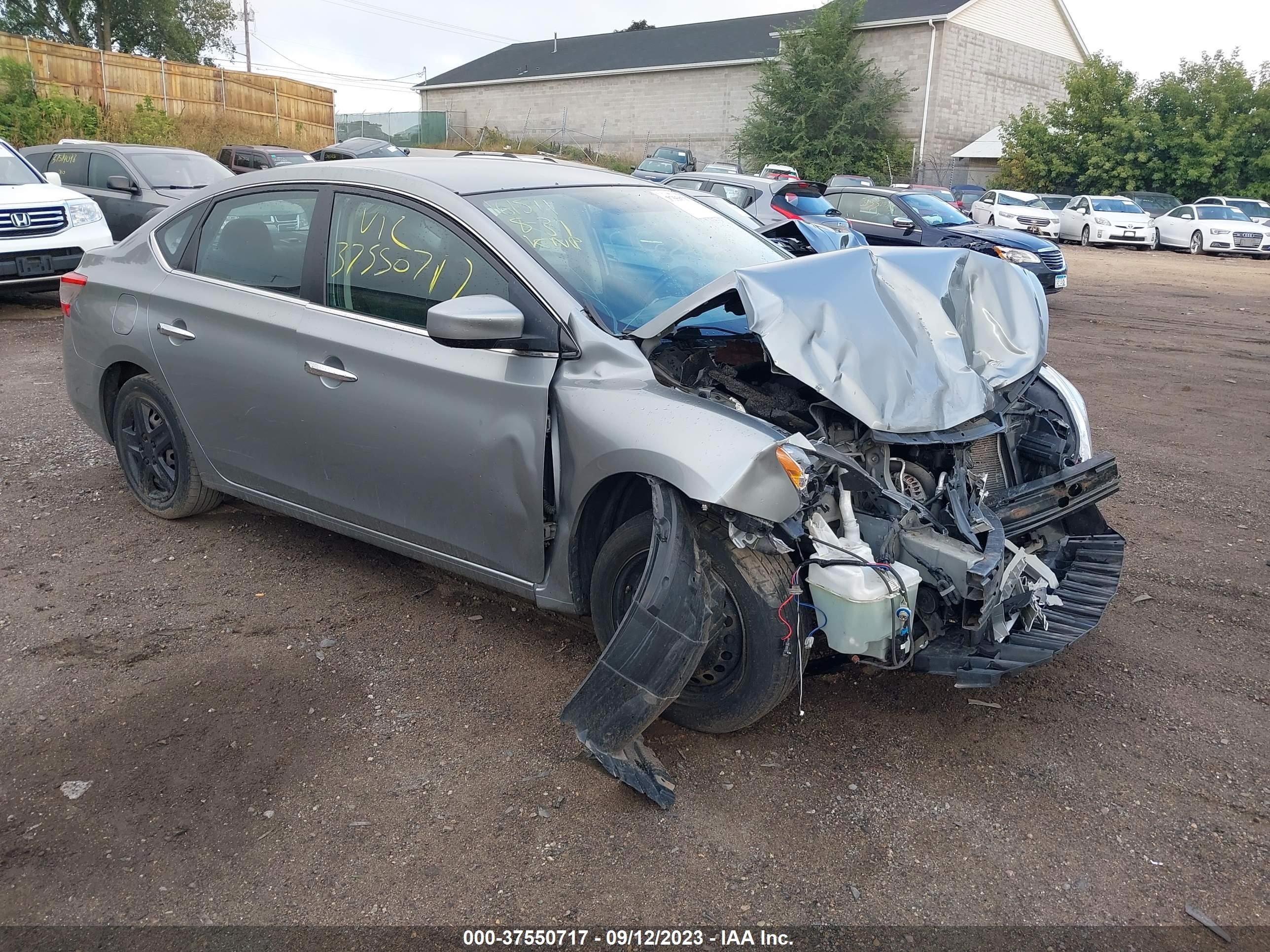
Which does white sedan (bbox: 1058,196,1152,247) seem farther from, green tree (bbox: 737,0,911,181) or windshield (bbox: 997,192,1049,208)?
green tree (bbox: 737,0,911,181)

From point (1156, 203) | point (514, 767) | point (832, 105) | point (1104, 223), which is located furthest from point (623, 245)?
point (832, 105)

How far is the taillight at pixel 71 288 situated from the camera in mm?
5180

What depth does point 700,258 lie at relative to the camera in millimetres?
4238

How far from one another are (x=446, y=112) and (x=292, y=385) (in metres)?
58.0

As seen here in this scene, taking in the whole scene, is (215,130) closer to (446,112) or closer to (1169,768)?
(446,112)

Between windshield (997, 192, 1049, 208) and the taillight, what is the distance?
24917mm

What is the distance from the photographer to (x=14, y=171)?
11.6m

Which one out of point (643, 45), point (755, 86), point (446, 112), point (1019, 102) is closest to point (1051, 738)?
point (755, 86)

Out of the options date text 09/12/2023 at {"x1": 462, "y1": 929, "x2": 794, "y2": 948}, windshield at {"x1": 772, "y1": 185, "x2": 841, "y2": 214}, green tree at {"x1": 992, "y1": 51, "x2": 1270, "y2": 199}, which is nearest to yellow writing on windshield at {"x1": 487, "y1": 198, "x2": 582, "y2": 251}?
date text 09/12/2023 at {"x1": 462, "y1": 929, "x2": 794, "y2": 948}

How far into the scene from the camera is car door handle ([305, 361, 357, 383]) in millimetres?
3965

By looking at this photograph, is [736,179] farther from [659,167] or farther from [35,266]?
[659,167]

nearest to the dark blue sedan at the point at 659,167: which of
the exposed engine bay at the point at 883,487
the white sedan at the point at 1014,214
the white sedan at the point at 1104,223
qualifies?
the white sedan at the point at 1014,214

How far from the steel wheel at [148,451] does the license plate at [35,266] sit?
7.03 meters

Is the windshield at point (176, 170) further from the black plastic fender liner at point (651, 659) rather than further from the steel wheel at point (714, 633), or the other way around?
the black plastic fender liner at point (651, 659)
